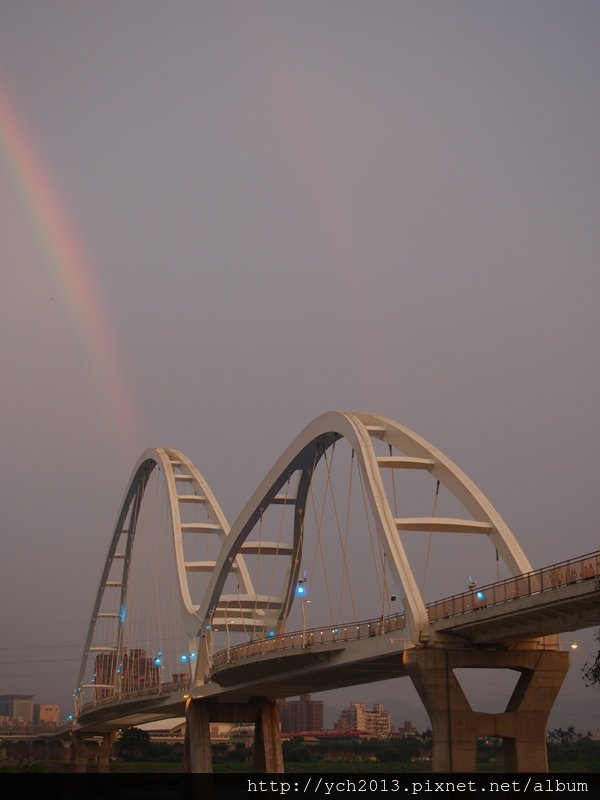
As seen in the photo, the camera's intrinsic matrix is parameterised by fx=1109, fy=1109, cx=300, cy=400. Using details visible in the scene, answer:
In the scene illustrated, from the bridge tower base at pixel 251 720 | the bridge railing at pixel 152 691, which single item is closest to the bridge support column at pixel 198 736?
the bridge tower base at pixel 251 720

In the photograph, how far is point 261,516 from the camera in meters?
60.5

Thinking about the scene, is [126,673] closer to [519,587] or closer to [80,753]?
[80,753]

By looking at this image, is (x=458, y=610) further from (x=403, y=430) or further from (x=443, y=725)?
(x=403, y=430)

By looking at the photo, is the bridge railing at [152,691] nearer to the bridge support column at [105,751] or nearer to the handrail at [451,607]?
the handrail at [451,607]

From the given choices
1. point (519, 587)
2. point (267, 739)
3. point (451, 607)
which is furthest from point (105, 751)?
point (519, 587)

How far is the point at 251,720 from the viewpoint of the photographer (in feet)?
215

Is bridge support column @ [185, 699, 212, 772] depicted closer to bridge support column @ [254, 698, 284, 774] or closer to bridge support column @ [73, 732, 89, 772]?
bridge support column @ [254, 698, 284, 774]

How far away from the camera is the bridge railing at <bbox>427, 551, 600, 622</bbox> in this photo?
30.9 meters

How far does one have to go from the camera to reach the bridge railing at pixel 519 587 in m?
30.9

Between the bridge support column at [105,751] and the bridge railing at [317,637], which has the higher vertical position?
the bridge railing at [317,637]

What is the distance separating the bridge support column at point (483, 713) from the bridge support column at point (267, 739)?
29.3 metres

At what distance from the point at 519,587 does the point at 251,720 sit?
117ft

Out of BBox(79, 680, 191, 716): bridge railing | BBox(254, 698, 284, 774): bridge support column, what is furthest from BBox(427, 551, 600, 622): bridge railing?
BBox(79, 680, 191, 716): bridge railing
